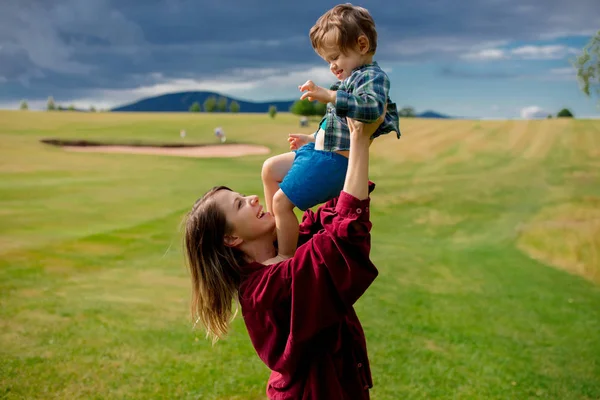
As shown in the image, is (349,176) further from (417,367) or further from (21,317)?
(21,317)

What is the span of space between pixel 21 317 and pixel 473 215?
420 inches

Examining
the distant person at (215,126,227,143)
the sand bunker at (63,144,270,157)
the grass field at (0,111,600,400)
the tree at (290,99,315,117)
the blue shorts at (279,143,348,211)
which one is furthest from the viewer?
the tree at (290,99,315,117)

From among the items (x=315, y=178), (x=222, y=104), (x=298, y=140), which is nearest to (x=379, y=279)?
(x=298, y=140)

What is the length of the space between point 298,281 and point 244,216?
41 cm

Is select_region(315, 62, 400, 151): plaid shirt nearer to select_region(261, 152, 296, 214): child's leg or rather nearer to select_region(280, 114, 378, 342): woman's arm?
select_region(280, 114, 378, 342): woman's arm

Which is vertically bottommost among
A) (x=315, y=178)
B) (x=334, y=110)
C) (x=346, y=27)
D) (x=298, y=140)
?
(x=315, y=178)

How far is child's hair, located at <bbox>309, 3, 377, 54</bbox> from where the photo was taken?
2.32 metres

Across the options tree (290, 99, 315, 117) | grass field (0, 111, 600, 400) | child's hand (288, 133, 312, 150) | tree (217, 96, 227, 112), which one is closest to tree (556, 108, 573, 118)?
tree (290, 99, 315, 117)

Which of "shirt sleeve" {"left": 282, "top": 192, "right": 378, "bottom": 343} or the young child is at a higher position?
the young child

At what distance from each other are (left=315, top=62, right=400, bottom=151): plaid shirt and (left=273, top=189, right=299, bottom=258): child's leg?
0.27m

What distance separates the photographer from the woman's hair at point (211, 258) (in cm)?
253

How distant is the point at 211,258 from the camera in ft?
8.39

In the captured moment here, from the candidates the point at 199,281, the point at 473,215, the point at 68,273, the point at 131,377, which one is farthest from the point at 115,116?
the point at 199,281

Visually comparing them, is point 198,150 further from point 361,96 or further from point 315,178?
point 361,96
